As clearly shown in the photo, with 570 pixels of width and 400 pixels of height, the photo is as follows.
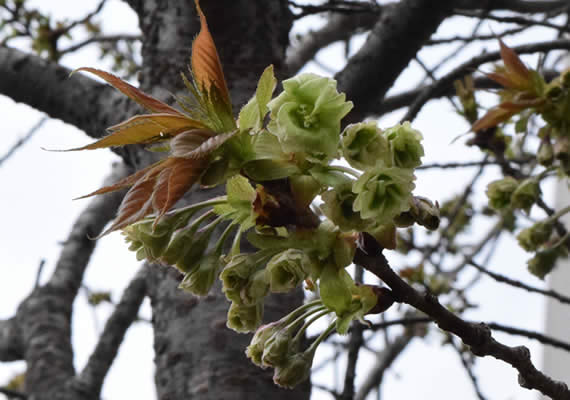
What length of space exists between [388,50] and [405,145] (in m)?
0.77

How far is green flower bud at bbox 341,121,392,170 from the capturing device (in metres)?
0.50

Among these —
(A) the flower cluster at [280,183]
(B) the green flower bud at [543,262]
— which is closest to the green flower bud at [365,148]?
(A) the flower cluster at [280,183]

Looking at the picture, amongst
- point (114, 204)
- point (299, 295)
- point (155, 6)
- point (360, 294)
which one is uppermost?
point (114, 204)

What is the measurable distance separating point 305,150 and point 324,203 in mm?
45

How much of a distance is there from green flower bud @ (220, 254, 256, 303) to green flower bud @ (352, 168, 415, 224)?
0.12m

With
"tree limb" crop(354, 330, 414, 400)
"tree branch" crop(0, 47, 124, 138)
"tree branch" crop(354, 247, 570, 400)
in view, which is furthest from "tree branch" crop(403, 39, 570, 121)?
"tree limb" crop(354, 330, 414, 400)

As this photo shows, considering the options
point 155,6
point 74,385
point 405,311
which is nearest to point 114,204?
point 74,385

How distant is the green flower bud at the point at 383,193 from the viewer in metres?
0.48

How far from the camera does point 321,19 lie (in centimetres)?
289

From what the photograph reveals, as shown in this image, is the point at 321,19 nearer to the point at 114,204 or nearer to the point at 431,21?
the point at 114,204

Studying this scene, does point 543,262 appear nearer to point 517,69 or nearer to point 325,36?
point 517,69

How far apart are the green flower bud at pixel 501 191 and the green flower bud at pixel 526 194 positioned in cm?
3

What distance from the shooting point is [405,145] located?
516 millimetres

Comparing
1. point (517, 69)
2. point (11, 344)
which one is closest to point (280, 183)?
point (517, 69)
